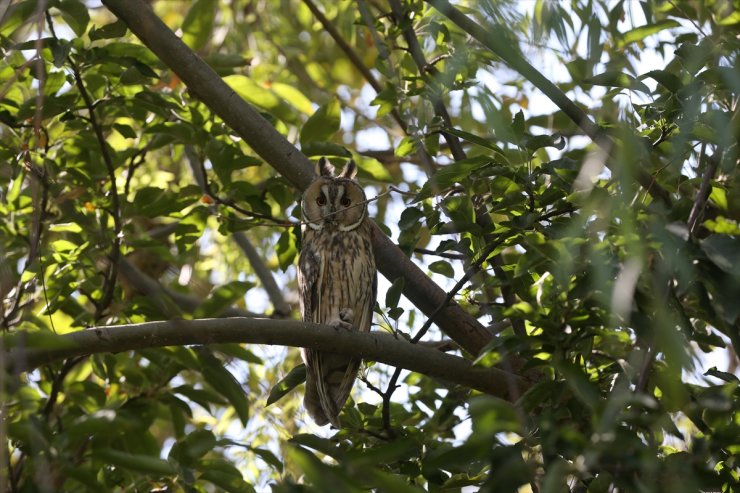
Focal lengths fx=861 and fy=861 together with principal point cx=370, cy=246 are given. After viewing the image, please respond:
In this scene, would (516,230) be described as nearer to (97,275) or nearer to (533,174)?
(533,174)

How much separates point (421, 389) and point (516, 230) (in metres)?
1.22

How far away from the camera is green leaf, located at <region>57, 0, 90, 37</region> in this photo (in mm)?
2590

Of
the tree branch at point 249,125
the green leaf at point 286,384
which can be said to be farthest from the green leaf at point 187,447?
the tree branch at point 249,125

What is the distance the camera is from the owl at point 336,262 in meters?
3.56

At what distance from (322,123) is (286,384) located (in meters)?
1.04

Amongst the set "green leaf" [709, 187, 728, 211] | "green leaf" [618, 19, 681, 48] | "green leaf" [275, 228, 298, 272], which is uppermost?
"green leaf" [618, 19, 681, 48]

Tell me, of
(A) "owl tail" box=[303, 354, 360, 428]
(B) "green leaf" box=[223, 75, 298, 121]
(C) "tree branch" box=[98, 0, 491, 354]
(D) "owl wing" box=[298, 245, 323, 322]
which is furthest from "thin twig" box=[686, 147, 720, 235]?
(D) "owl wing" box=[298, 245, 323, 322]

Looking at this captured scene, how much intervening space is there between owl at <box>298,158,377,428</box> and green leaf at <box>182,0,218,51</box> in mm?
699

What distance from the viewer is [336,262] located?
3.67 m

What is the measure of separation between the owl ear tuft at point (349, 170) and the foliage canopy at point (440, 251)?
18 cm

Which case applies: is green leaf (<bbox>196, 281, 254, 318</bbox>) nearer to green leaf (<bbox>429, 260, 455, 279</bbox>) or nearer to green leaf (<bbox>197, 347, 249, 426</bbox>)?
green leaf (<bbox>197, 347, 249, 426</bbox>)

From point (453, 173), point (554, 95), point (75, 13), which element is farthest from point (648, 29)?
point (75, 13)

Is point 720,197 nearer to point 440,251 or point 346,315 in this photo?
point 440,251

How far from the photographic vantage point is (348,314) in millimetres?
3641
